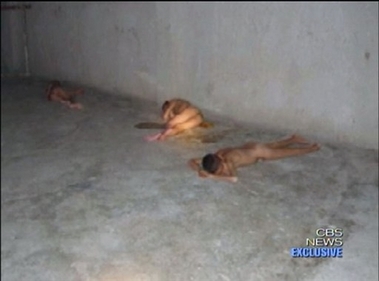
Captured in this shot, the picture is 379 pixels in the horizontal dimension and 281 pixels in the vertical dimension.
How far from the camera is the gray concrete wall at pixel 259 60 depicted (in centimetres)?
445

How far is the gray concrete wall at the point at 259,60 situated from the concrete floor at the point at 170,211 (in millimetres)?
324

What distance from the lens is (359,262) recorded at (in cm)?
267

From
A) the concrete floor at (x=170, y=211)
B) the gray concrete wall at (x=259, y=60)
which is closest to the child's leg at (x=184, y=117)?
the concrete floor at (x=170, y=211)

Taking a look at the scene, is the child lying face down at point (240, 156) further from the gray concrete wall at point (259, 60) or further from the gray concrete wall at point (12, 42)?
the gray concrete wall at point (12, 42)

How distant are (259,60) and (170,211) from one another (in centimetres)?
243

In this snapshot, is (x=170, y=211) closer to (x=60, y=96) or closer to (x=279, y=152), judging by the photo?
(x=279, y=152)

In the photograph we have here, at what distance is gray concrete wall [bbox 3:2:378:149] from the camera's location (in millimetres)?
4449

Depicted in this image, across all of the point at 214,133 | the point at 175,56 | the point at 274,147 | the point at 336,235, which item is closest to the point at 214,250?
the point at 336,235

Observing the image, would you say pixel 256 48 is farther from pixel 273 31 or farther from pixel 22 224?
pixel 22 224

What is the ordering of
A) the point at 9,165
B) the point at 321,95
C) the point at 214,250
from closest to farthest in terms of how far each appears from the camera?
the point at 214,250, the point at 9,165, the point at 321,95

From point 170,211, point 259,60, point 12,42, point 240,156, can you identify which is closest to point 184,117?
point 259,60

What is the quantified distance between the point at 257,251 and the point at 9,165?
2.69 m

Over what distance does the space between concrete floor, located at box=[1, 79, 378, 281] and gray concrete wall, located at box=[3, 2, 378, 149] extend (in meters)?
0.32

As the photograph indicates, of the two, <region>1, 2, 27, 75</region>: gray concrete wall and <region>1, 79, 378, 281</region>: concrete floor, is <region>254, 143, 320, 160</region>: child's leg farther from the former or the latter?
<region>1, 2, 27, 75</region>: gray concrete wall
